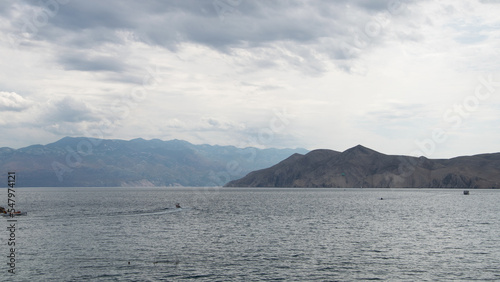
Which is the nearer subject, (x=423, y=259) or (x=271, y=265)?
(x=271, y=265)

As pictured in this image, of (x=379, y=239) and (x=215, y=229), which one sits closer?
(x=379, y=239)

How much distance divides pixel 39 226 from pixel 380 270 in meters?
88.0

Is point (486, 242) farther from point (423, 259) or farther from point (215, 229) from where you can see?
point (215, 229)

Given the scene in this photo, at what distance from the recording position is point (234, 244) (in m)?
80.4

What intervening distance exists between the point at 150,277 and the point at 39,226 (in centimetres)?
6934

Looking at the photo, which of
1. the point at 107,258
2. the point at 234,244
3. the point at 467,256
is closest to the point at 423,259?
the point at 467,256

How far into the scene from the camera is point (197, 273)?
5703 centimetres

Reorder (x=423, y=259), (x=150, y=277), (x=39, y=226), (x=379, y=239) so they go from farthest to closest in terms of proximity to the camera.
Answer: (x=39, y=226)
(x=379, y=239)
(x=423, y=259)
(x=150, y=277)

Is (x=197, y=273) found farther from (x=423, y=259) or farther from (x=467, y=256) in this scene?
(x=467, y=256)

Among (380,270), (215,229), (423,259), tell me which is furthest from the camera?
(215,229)

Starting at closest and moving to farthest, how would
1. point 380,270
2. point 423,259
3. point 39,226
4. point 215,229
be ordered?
point 380,270 < point 423,259 < point 215,229 < point 39,226

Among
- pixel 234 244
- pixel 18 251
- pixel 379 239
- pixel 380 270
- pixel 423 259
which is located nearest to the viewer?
pixel 380 270

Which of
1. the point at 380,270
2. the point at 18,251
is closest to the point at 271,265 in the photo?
the point at 380,270

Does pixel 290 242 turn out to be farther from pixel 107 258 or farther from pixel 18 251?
pixel 18 251
